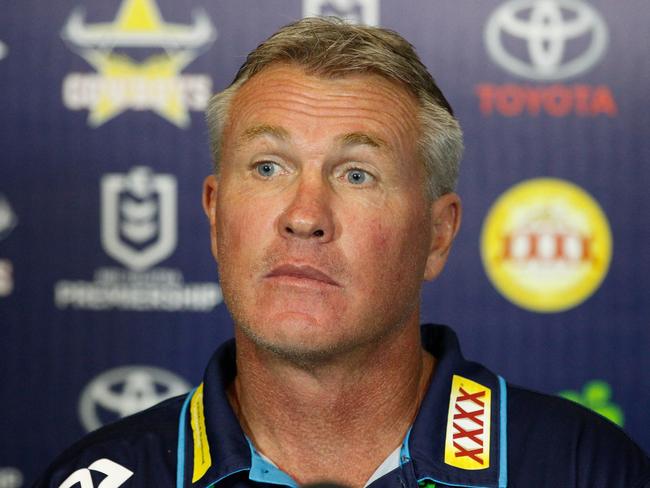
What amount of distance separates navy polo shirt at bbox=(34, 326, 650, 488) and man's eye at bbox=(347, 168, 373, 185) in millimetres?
301

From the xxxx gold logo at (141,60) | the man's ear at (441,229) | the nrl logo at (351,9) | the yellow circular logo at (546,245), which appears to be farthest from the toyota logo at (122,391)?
the man's ear at (441,229)

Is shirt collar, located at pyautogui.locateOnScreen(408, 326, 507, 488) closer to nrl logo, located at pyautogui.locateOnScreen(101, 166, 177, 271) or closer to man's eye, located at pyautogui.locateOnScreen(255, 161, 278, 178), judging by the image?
man's eye, located at pyautogui.locateOnScreen(255, 161, 278, 178)

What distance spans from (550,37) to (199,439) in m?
1.31

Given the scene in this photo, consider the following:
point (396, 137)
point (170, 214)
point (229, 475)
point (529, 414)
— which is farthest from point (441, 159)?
point (170, 214)

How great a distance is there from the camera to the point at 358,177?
1.48m

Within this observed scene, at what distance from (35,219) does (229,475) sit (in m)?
1.19

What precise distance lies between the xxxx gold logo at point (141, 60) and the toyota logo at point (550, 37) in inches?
25.9

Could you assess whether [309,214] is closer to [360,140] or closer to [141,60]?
[360,140]

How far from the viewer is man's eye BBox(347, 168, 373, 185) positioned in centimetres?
147

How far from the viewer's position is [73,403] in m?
2.48

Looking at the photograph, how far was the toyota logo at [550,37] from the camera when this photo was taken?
7.91ft

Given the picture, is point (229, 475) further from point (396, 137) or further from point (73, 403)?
point (73, 403)

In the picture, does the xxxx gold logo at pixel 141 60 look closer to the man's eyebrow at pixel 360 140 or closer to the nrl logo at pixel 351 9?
the nrl logo at pixel 351 9

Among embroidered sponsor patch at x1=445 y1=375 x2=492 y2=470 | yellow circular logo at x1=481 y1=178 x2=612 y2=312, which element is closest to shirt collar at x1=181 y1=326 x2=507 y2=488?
embroidered sponsor patch at x1=445 y1=375 x2=492 y2=470
